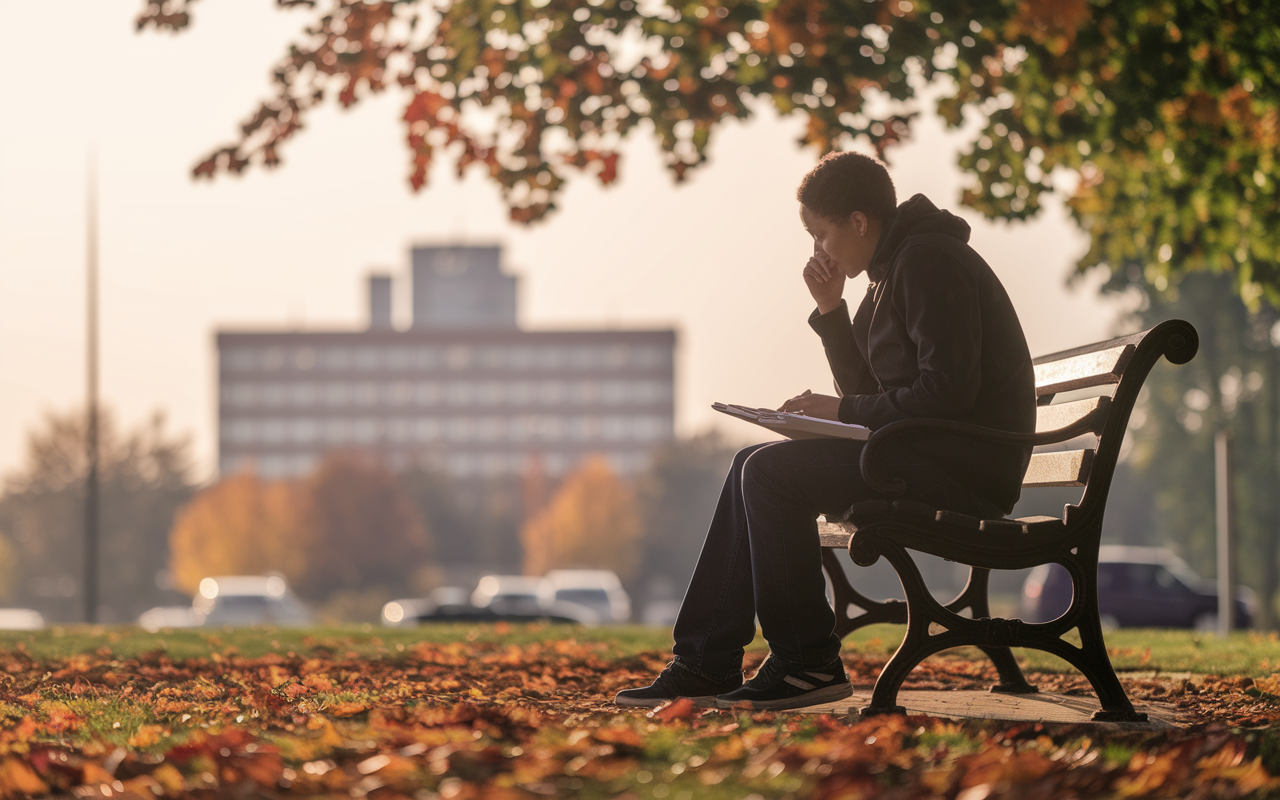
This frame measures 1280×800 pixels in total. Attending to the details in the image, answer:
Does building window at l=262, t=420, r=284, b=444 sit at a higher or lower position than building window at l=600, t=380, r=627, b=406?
lower

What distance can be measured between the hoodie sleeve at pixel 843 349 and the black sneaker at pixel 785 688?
37.3 inches

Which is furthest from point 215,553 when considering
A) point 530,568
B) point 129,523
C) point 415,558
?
point 530,568

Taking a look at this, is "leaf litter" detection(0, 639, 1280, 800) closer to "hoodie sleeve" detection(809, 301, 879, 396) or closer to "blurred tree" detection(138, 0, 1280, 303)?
"hoodie sleeve" detection(809, 301, 879, 396)

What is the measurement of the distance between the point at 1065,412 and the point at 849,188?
984 millimetres

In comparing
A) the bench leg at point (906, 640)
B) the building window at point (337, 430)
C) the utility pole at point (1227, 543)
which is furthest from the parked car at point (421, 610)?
Result: the building window at point (337, 430)

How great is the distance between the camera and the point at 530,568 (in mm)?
83500

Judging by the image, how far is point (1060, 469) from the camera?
14.2 feet

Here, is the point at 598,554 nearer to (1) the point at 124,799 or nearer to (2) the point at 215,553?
(2) the point at 215,553

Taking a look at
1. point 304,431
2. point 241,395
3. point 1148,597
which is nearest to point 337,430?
point 304,431

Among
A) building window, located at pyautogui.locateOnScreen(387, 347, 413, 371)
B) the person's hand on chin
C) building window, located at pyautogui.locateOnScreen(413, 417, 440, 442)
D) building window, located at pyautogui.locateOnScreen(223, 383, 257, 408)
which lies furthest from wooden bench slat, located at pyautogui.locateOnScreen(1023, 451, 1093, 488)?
building window, located at pyautogui.locateOnScreen(223, 383, 257, 408)

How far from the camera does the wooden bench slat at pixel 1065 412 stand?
4008 mm

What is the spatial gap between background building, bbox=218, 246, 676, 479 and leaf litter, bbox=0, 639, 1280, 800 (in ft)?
430

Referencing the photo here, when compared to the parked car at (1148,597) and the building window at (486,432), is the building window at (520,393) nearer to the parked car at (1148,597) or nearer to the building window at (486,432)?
the building window at (486,432)

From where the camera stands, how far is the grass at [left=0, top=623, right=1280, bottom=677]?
6.27 metres
